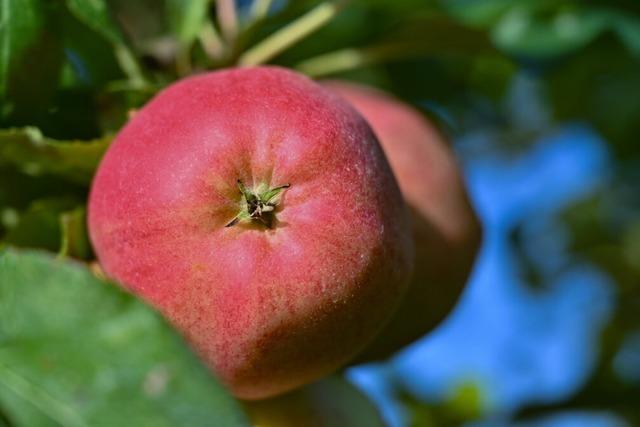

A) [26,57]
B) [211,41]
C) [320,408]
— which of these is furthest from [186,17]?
[320,408]

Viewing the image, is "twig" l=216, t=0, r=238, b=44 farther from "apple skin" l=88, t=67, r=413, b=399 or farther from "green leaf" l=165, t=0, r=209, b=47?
"apple skin" l=88, t=67, r=413, b=399

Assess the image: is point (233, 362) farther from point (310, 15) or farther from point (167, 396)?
point (310, 15)

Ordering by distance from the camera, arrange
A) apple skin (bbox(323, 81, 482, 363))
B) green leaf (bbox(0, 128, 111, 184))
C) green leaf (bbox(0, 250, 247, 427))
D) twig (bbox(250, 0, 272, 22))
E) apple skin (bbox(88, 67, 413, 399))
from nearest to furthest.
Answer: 1. green leaf (bbox(0, 250, 247, 427))
2. apple skin (bbox(88, 67, 413, 399))
3. green leaf (bbox(0, 128, 111, 184))
4. apple skin (bbox(323, 81, 482, 363))
5. twig (bbox(250, 0, 272, 22))

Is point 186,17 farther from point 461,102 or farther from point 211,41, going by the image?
point 461,102

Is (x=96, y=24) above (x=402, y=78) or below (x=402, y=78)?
below

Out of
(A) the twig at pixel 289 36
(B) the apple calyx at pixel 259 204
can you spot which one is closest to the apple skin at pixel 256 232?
(B) the apple calyx at pixel 259 204

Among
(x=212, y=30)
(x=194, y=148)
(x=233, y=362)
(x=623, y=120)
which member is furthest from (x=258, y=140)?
(x=623, y=120)

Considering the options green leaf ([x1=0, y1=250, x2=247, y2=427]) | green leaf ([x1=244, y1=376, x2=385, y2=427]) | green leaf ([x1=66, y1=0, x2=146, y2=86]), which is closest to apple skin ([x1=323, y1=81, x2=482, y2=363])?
green leaf ([x1=244, y1=376, x2=385, y2=427])
